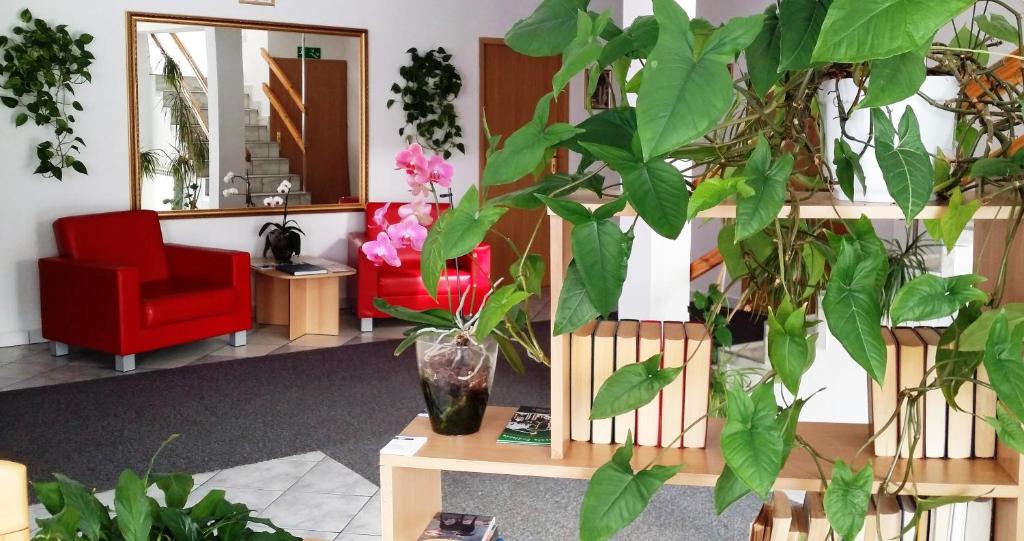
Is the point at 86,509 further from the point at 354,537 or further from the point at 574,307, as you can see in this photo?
the point at 354,537

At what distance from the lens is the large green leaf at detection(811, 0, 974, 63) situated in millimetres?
891

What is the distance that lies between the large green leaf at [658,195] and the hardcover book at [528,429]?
0.72 meters

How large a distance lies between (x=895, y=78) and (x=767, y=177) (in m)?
0.26

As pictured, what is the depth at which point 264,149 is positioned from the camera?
7.63m

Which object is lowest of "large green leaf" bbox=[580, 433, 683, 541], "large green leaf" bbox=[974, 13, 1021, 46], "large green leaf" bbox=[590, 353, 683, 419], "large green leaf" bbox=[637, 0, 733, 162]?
"large green leaf" bbox=[580, 433, 683, 541]

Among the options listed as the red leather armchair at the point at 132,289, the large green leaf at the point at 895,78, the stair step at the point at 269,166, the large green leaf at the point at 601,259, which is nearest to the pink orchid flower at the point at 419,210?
the large green leaf at the point at 601,259

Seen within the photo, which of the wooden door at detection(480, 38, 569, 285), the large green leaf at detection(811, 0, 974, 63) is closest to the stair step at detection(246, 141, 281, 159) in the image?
the wooden door at detection(480, 38, 569, 285)

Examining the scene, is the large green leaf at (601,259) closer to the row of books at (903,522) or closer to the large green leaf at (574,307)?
the large green leaf at (574,307)

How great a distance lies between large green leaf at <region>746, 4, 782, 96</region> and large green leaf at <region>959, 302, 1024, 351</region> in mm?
414

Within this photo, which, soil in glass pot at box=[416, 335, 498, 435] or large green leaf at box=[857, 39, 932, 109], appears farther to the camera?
soil in glass pot at box=[416, 335, 498, 435]

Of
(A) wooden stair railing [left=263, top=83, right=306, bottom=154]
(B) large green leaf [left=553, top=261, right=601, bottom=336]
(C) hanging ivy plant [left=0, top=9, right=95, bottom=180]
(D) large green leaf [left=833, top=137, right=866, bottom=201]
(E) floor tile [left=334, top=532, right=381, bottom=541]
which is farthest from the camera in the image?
(A) wooden stair railing [left=263, top=83, right=306, bottom=154]

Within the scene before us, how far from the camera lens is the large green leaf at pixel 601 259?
1.24 meters

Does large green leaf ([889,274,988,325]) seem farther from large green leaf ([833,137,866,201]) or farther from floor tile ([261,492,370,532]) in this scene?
floor tile ([261,492,370,532])

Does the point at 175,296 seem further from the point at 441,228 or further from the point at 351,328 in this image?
the point at 441,228
